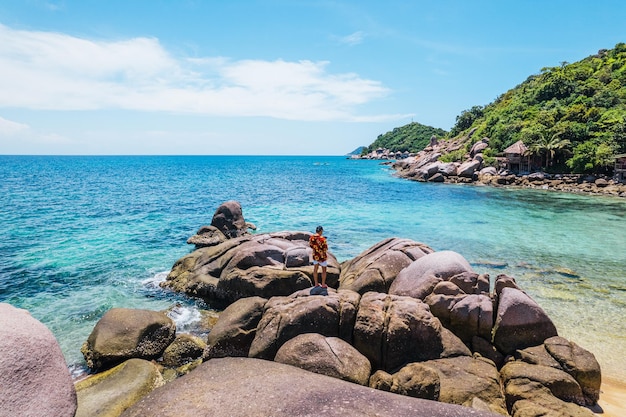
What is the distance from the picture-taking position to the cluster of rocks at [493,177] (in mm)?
45531

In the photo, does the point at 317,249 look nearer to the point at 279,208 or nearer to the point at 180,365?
the point at 180,365

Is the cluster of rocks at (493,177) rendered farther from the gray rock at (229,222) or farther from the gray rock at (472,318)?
the gray rock at (472,318)

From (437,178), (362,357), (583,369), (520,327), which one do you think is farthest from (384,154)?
(362,357)

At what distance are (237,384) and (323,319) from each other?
9.77 ft

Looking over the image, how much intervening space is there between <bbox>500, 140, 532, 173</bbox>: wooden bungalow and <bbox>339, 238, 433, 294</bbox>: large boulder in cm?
4942

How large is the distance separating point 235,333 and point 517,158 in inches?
2306

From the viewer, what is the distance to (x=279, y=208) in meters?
40.2

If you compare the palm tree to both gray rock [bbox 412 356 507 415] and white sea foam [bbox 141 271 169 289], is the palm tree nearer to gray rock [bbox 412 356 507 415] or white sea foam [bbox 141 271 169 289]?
gray rock [bbox 412 356 507 415]

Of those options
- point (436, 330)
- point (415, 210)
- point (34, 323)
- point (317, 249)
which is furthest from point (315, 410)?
point (415, 210)

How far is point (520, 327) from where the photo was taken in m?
10.0

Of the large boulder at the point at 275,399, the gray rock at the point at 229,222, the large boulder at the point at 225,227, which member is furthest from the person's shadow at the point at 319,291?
the gray rock at the point at 229,222

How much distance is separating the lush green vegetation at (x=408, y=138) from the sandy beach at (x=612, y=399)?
479ft

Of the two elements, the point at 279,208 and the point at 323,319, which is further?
the point at 279,208

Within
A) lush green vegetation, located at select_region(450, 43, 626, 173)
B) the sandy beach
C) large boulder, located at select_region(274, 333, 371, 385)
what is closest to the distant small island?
lush green vegetation, located at select_region(450, 43, 626, 173)
